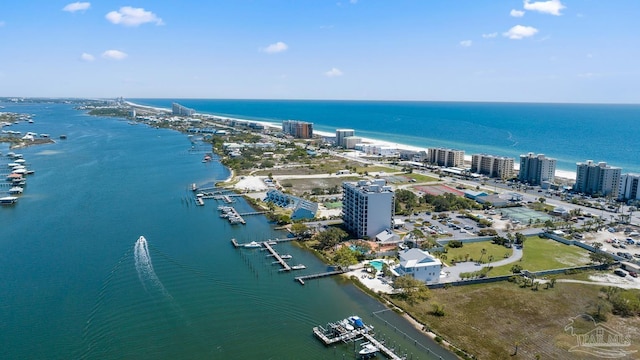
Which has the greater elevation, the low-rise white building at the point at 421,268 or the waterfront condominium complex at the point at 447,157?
→ the waterfront condominium complex at the point at 447,157

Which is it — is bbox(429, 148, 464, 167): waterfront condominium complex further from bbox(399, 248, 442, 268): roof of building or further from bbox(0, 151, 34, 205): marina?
bbox(0, 151, 34, 205): marina

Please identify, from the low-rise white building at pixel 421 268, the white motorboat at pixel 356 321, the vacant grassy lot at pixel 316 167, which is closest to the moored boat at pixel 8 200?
the vacant grassy lot at pixel 316 167

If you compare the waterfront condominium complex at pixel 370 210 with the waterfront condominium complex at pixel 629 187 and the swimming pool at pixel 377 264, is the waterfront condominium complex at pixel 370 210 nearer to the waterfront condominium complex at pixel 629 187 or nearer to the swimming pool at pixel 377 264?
the swimming pool at pixel 377 264

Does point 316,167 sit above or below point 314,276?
above

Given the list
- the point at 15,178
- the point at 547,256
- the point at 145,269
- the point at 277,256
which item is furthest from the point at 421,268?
the point at 15,178

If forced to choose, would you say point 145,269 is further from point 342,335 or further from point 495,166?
point 495,166

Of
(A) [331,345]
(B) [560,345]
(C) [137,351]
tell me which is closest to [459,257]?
(B) [560,345]
